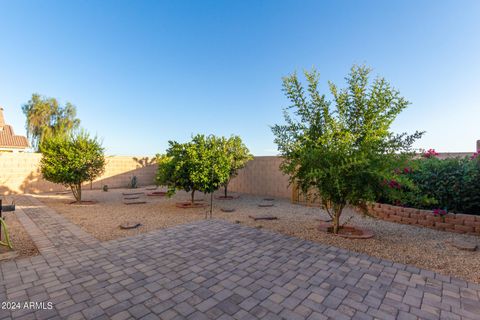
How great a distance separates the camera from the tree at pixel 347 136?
4414 millimetres

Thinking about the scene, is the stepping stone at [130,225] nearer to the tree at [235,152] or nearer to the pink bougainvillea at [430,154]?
the tree at [235,152]

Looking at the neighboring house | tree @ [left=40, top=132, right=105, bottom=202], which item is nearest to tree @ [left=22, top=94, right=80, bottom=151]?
the neighboring house

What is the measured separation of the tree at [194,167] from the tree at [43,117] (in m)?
23.3

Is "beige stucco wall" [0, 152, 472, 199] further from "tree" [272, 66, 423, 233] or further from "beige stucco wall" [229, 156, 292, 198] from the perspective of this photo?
"tree" [272, 66, 423, 233]

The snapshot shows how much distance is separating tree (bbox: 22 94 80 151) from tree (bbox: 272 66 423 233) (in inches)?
1105

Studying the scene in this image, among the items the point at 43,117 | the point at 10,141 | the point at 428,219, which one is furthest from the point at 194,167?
the point at 43,117

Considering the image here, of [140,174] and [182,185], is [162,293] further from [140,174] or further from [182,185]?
[140,174]

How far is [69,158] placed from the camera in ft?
28.5

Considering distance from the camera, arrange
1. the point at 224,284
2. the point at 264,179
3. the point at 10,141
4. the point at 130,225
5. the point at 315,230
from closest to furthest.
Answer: the point at 224,284 < the point at 315,230 < the point at 130,225 < the point at 264,179 < the point at 10,141

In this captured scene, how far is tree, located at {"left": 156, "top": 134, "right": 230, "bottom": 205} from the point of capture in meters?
7.72

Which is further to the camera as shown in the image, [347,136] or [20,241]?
[20,241]

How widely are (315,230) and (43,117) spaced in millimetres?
32272

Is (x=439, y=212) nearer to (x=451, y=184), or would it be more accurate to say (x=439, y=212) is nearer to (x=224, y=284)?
(x=451, y=184)

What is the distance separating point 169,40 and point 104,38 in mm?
3330
